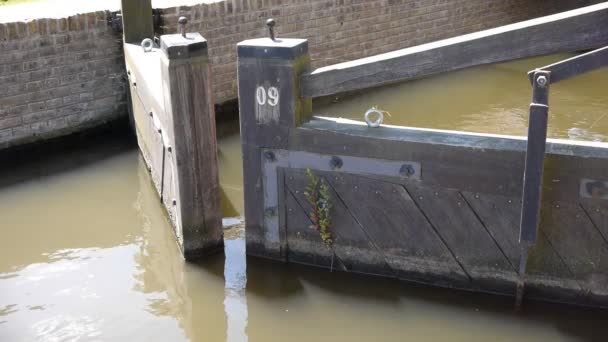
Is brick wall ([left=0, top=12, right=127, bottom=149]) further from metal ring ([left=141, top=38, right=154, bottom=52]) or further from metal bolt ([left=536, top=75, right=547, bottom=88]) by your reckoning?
metal bolt ([left=536, top=75, right=547, bottom=88])

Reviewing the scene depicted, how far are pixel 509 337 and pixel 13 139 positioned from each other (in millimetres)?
5714

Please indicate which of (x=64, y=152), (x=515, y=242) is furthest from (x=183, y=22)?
(x=64, y=152)

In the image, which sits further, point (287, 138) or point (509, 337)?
point (287, 138)

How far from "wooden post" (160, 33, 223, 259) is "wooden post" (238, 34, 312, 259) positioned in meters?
0.33

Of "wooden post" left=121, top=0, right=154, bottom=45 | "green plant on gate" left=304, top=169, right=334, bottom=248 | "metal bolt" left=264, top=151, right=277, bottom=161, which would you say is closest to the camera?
Result: "green plant on gate" left=304, top=169, right=334, bottom=248

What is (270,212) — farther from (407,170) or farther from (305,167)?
(407,170)

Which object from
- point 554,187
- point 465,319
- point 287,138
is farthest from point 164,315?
point 554,187

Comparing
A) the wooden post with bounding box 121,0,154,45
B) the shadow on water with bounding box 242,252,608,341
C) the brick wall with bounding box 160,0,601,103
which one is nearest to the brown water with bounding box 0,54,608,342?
the shadow on water with bounding box 242,252,608,341

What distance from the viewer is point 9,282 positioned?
5754mm

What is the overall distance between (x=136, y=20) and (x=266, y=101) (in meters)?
3.75

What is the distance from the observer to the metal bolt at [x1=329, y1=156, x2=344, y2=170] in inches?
207

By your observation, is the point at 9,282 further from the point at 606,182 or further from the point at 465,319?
the point at 606,182

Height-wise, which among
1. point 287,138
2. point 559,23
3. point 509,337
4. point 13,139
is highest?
point 559,23

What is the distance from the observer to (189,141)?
5590 millimetres
